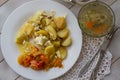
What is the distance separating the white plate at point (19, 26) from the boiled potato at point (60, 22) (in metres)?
0.02

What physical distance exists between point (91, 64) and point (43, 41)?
0.59ft

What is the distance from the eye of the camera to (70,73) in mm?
1451

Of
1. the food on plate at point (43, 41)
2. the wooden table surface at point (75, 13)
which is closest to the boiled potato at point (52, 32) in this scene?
the food on plate at point (43, 41)

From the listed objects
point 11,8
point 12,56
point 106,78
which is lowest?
point 106,78

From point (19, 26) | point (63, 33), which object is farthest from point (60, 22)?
point (19, 26)

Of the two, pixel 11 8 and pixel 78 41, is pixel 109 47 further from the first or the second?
pixel 11 8

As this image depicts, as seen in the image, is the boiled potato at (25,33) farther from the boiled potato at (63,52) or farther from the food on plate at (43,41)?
the boiled potato at (63,52)

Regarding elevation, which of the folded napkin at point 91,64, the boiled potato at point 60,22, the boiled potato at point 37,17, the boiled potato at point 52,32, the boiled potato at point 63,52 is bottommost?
the folded napkin at point 91,64

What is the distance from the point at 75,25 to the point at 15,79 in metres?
0.27

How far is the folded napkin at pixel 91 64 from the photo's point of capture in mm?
1441

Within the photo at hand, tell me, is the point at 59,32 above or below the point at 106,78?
above

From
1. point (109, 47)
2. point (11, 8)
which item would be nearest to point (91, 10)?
point (109, 47)

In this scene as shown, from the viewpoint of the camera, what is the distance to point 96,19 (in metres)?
1.45

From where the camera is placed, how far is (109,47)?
1.46 meters
